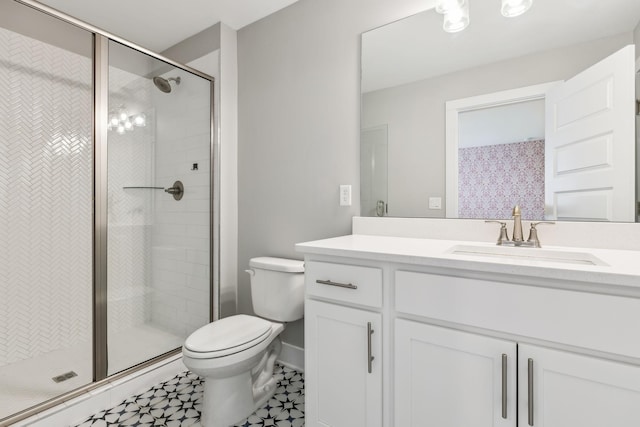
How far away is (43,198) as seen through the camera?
5.91ft

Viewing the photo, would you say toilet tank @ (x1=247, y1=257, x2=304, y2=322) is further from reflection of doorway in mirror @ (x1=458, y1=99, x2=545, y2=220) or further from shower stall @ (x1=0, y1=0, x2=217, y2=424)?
reflection of doorway in mirror @ (x1=458, y1=99, x2=545, y2=220)

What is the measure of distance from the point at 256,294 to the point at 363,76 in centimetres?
135

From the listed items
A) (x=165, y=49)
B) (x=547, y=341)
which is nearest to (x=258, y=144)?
(x=165, y=49)

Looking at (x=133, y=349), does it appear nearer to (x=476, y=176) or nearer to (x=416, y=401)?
(x=416, y=401)

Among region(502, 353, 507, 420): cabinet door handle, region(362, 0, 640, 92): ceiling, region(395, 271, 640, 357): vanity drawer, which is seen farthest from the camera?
region(362, 0, 640, 92): ceiling

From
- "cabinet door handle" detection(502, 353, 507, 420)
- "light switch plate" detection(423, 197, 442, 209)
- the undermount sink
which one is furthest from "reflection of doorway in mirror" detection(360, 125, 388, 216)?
"cabinet door handle" detection(502, 353, 507, 420)

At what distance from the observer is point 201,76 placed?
2.20 m

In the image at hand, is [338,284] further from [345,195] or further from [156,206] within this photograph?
[156,206]

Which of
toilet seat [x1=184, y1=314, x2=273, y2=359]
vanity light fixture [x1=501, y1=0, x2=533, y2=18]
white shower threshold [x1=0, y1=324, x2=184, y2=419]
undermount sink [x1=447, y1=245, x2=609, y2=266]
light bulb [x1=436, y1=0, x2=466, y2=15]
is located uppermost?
light bulb [x1=436, y1=0, x2=466, y2=15]

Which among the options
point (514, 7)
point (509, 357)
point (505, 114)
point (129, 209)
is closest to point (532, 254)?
point (509, 357)

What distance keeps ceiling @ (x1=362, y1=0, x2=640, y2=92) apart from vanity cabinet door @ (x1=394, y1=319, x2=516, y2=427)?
1.19 metres

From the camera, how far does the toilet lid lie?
4.65 feet

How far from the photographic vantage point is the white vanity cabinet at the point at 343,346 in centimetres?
112

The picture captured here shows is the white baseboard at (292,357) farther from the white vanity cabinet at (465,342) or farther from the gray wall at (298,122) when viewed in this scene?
the white vanity cabinet at (465,342)
